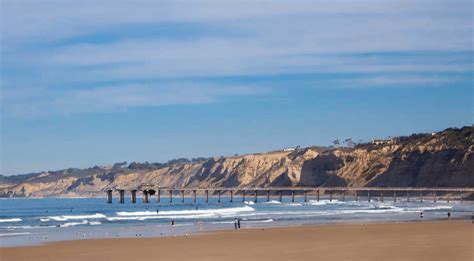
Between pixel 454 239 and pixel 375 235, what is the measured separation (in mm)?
4799

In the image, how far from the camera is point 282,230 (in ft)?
151

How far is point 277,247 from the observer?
3281 cm

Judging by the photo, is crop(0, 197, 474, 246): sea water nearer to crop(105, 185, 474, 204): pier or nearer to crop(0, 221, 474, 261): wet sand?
crop(0, 221, 474, 261): wet sand

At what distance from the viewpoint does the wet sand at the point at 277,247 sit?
94.4ft

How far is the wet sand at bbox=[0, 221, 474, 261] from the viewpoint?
2877 centimetres

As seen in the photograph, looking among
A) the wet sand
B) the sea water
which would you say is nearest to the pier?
the sea water

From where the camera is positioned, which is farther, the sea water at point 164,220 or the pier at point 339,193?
the pier at point 339,193

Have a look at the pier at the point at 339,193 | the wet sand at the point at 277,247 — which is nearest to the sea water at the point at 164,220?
the wet sand at the point at 277,247

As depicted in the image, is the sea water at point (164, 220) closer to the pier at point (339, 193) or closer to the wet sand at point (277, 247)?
the wet sand at point (277, 247)

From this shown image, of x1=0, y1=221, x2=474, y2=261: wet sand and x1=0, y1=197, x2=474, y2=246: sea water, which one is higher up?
x1=0, y1=221, x2=474, y2=261: wet sand

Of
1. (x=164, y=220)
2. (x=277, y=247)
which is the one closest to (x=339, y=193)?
(x=164, y=220)

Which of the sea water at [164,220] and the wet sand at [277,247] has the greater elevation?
the wet sand at [277,247]

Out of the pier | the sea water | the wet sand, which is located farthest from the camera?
the pier

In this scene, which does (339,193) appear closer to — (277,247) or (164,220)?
(164,220)
